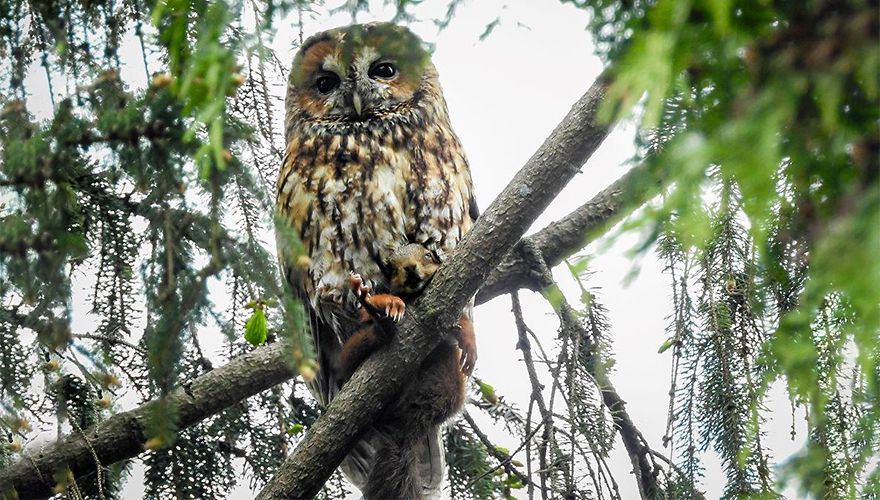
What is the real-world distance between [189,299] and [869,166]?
27.1 inches

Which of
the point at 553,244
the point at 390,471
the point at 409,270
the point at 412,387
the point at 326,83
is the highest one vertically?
the point at 326,83

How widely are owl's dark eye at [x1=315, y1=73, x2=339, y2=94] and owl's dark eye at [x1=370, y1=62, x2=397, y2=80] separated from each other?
3.9 inches

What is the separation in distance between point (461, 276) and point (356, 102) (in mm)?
752

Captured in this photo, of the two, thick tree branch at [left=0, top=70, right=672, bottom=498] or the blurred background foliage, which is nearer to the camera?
the blurred background foliage

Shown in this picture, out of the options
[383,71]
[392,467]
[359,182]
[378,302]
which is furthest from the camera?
[383,71]

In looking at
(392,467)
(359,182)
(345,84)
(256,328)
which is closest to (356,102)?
→ (345,84)

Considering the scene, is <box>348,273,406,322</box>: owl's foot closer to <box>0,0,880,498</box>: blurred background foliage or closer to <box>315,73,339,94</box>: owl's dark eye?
<box>0,0,880,498</box>: blurred background foliage

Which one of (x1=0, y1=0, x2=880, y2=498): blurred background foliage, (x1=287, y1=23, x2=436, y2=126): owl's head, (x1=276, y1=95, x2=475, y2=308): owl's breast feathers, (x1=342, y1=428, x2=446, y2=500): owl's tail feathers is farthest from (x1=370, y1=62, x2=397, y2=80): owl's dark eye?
(x1=342, y1=428, x2=446, y2=500): owl's tail feathers

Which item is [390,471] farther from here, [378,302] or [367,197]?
[367,197]

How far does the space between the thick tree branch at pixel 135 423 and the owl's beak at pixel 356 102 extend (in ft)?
2.08

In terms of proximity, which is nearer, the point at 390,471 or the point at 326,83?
the point at 390,471

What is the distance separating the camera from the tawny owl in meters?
1.94

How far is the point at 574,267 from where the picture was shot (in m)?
0.74

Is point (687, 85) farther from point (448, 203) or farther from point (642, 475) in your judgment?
point (448, 203)
